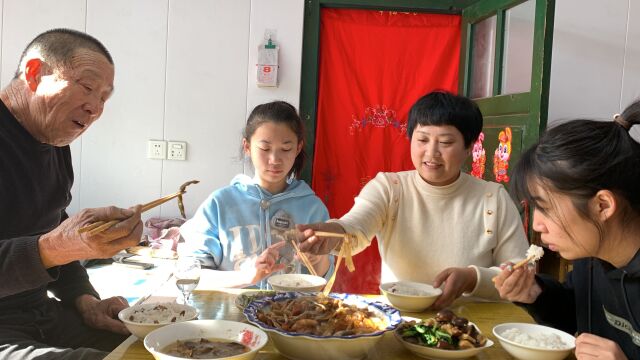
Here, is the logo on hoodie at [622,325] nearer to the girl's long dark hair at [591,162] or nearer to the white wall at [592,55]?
the girl's long dark hair at [591,162]

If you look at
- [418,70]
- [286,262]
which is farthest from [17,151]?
[418,70]

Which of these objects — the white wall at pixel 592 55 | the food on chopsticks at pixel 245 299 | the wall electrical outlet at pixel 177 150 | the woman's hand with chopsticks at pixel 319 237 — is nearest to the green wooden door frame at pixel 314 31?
the white wall at pixel 592 55

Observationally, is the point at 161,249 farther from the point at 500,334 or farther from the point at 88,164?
the point at 500,334

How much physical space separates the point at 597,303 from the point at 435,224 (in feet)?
2.36

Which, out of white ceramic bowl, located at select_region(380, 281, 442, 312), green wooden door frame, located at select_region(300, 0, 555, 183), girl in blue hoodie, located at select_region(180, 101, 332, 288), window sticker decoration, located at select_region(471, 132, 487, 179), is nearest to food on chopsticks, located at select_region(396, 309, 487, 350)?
white ceramic bowl, located at select_region(380, 281, 442, 312)

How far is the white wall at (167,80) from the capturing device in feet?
11.7

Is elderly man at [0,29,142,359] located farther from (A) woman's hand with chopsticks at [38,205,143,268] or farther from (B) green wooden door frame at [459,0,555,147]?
(B) green wooden door frame at [459,0,555,147]

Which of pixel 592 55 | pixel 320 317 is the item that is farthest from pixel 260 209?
pixel 592 55

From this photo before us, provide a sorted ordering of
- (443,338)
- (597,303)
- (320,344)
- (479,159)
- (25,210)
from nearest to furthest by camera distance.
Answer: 1. (320,344)
2. (443,338)
3. (597,303)
4. (25,210)
5. (479,159)

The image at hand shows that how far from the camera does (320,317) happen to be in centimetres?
128

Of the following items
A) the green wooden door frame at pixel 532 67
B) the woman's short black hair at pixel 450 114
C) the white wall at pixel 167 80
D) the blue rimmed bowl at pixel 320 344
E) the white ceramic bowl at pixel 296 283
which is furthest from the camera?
the white wall at pixel 167 80

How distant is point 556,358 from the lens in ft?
4.00

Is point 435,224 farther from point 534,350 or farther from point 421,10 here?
point 421,10

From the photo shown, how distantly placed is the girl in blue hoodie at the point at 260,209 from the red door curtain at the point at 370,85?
4.18ft
